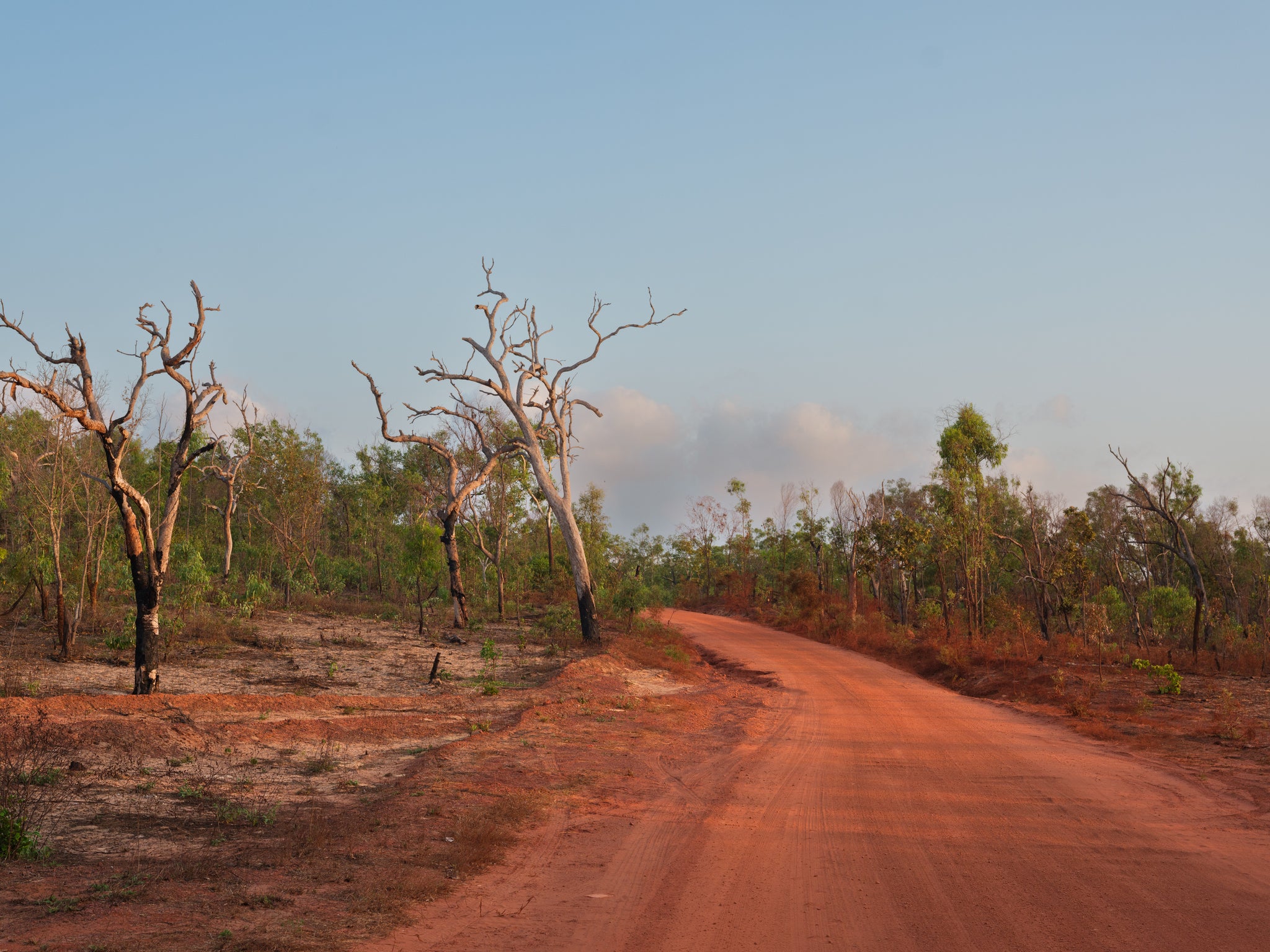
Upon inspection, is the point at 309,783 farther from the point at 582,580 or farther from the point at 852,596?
the point at 852,596

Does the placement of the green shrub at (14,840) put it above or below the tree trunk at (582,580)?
below

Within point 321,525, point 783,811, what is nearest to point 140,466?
point 321,525

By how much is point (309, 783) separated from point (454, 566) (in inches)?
615

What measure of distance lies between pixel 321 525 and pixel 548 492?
26707 mm

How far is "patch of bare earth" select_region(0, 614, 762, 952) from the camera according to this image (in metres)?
5.30

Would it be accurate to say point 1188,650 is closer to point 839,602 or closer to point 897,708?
point 897,708

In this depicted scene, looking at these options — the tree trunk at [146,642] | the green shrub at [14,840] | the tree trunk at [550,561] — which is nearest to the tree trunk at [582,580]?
the tree trunk at [550,561]

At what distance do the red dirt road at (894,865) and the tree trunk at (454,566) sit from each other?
47.2 ft

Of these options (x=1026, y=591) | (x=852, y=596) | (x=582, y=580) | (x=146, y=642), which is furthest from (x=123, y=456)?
(x=1026, y=591)

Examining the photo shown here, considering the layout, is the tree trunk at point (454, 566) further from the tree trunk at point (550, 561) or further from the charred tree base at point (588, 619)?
the charred tree base at point (588, 619)

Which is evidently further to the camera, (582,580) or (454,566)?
(454,566)

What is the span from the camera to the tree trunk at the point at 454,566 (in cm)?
2377

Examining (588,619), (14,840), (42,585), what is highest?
(42,585)

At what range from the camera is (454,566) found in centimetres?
2444
